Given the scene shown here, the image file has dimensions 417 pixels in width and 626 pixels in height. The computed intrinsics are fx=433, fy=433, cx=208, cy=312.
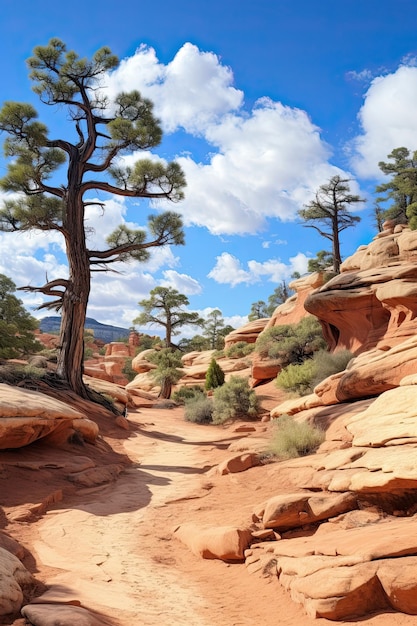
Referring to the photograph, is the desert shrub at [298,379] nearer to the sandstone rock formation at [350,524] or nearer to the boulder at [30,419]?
the sandstone rock formation at [350,524]

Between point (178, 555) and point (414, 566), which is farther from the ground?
point (414, 566)

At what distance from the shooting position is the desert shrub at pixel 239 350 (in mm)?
33969

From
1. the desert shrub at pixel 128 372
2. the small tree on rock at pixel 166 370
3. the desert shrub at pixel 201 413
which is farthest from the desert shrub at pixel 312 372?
the desert shrub at pixel 128 372

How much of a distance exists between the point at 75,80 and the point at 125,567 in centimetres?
1784

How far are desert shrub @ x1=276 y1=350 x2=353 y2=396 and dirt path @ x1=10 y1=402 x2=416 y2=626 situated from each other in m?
8.22

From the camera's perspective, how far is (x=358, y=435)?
24.7 feet

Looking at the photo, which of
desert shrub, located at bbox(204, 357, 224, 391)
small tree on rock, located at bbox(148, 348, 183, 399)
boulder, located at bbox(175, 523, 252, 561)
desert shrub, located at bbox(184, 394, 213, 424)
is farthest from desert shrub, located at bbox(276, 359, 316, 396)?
boulder, located at bbox(175, 523, 252, 561)

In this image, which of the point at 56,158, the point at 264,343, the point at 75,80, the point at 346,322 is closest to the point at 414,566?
the point at 346,322

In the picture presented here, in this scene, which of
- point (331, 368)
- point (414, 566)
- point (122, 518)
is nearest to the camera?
point (414, 566)

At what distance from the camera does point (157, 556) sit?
A: 218 inches

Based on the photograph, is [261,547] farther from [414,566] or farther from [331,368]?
[331,368]

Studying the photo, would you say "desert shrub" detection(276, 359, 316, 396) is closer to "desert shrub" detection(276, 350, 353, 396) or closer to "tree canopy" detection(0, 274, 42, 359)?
"desert shrub" detection(276, 350, 353, 396)

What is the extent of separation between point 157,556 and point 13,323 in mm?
19564

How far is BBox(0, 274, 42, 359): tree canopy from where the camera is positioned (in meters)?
21.2
